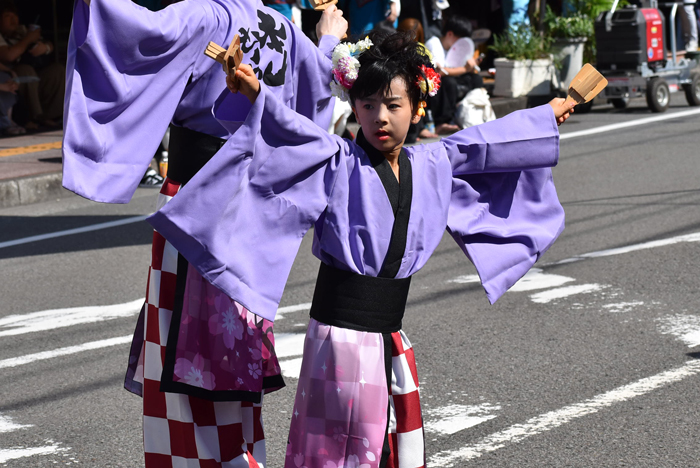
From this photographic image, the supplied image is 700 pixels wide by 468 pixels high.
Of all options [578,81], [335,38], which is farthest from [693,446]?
[335,38]

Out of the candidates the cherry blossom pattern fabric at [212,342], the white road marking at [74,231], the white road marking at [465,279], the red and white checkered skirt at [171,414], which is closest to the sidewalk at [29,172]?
the white road marking at [74,231]

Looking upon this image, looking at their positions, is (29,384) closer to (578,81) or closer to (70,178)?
A: (70,178)

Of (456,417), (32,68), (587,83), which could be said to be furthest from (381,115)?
(32,68)

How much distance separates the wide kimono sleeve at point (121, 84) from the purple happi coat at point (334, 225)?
0.18 m

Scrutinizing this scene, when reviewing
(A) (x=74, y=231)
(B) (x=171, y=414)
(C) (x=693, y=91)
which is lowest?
(A) (x=74, y=231)

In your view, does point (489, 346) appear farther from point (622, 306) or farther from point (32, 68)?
point (32, 68)

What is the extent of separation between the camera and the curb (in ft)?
26.6

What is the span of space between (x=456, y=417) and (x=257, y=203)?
1600mm

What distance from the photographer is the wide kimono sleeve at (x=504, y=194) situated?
262 centimetres

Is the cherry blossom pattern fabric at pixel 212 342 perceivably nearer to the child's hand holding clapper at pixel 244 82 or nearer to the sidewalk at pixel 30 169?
the child's hand holding clapper at pixel 244 82

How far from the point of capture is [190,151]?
264cm

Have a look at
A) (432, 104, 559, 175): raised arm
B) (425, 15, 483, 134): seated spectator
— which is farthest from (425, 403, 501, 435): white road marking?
(425, 15, 483, 134): seated spectator

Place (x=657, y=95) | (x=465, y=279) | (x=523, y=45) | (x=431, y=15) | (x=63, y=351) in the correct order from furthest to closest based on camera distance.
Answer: (x=523, y=45), (x=657, y=95), (x=431, y=15), (x=465, y=279), (x=63, y=351)

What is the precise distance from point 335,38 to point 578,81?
759 mm
